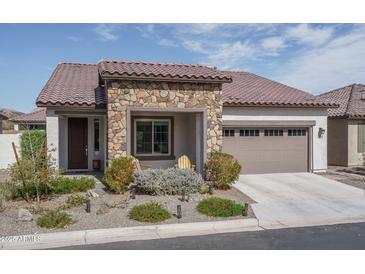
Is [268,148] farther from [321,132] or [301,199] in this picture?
[301,199]

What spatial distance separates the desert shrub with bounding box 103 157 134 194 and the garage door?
210 inches

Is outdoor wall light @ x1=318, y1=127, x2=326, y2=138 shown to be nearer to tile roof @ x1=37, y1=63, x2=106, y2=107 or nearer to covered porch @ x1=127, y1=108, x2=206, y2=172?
covered porch @ x1=127, y1=108, x2=206, y2=172

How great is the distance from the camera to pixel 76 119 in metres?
15.2

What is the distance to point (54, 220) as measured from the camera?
735 cm

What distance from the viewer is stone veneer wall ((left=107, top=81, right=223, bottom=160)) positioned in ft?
37.1

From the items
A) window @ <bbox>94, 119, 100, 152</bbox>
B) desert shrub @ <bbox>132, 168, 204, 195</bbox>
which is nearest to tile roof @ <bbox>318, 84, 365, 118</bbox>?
desert shrub @ <bbox>132, 168, 204, 195</bbox>

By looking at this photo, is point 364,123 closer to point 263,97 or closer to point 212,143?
point 263,97

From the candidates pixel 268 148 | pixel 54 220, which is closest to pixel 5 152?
pixel 54 220

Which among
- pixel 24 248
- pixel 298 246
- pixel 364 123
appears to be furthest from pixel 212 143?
pixel 364 123

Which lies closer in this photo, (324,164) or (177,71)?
(177,71)

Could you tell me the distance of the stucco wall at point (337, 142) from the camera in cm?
1766

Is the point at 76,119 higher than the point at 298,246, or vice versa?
the point at 76,119

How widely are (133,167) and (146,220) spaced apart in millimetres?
3143

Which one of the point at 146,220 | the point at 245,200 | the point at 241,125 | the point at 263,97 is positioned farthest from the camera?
the point at 263,97
